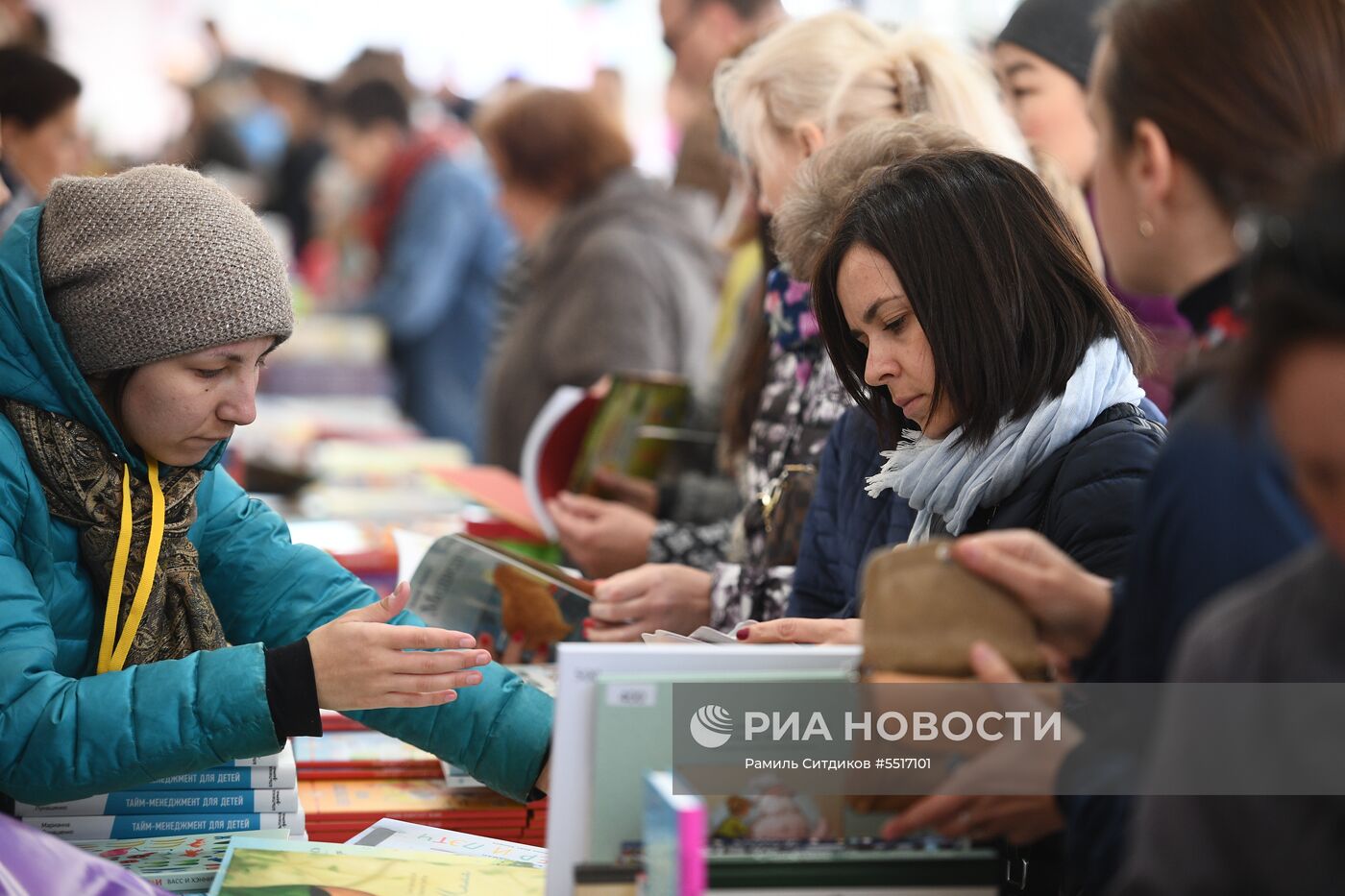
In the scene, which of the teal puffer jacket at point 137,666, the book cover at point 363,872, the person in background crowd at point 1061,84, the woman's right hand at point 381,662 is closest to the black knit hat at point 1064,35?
the person in background crowd at point 1061,84

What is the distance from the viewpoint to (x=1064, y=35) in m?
2.94

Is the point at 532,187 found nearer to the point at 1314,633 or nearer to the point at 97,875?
the point at 97,875

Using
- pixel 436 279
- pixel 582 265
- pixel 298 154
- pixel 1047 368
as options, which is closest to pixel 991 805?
pixel 1047 368

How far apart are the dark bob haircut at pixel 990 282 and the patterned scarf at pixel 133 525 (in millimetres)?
915

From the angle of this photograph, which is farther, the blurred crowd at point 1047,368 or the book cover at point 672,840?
the book cover at point 672,840

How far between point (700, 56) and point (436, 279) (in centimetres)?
236

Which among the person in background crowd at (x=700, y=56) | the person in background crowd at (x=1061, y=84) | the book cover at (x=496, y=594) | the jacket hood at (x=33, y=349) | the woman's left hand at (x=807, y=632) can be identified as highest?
the person in background crowd at (x=700, y=56)

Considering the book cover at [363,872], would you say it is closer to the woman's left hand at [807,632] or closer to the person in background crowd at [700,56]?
the woman's left hand at [807,632]

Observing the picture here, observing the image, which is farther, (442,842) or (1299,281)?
(442,842)

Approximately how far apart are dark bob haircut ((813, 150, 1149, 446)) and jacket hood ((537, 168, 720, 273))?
2353 mm

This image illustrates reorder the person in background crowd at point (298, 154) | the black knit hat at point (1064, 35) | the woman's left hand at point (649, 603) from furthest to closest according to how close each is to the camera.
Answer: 1. the person in background crowd at point (298, 154)
2. the black knit hat at point (1064, 35)
3. the woman's left hand at point (649, 603)

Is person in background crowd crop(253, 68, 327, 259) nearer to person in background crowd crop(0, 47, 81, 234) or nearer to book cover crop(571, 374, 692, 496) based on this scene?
person in background crowd crop(0, 47, 81, 234)

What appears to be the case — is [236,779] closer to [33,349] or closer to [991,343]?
[33,349]

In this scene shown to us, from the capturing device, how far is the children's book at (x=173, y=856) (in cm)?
151
